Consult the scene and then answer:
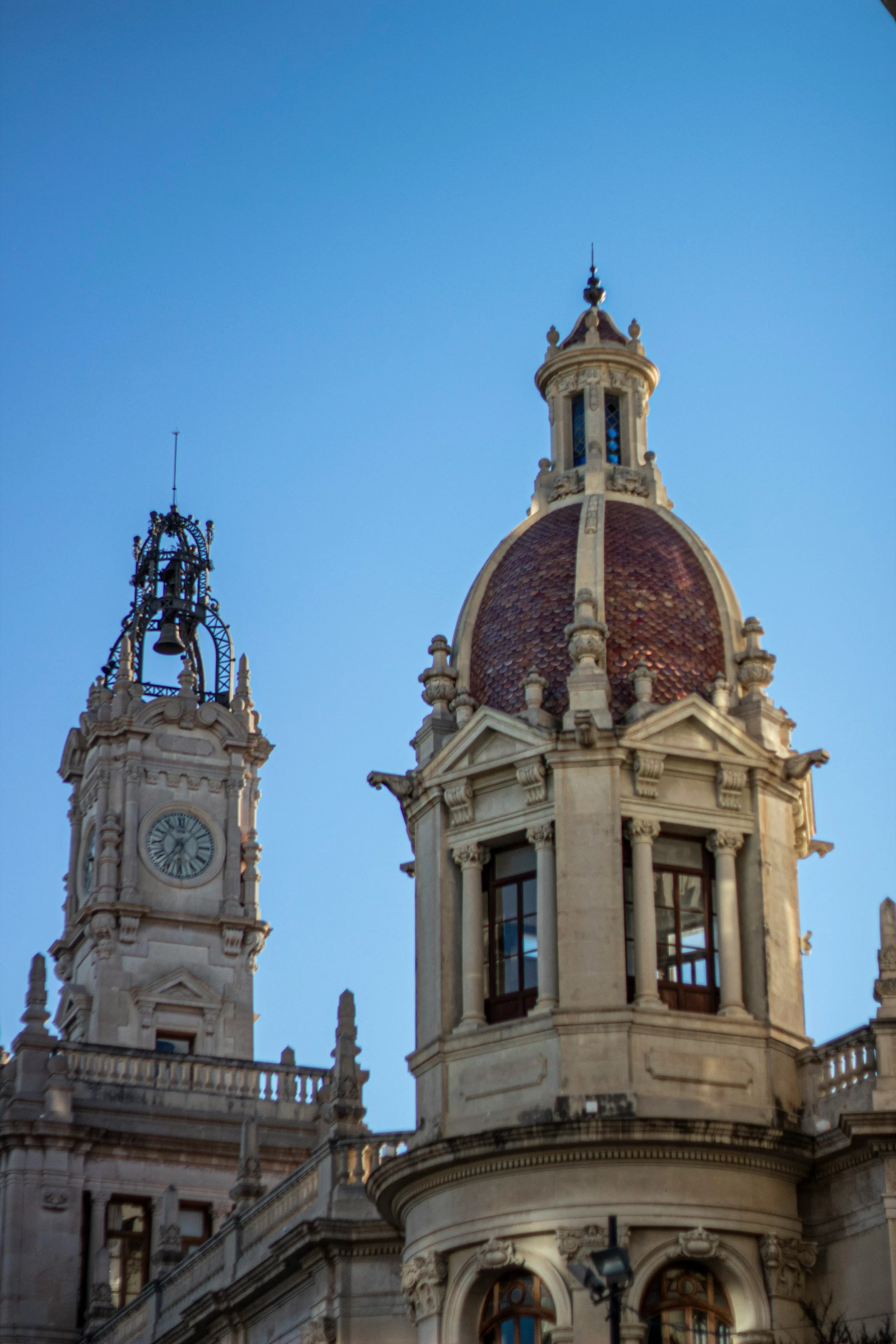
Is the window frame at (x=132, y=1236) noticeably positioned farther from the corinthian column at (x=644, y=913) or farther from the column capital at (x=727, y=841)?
the column capital at (x=727, y=841)

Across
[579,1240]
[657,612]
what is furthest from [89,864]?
[579,1240]

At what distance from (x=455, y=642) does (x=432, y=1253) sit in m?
9.97

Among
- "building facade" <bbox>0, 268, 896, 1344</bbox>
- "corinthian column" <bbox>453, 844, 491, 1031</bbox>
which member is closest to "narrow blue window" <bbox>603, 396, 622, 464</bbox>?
"building facade" <bbox>0, 268, 896, 1344</bbox>

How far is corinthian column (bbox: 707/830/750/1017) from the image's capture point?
127 ft

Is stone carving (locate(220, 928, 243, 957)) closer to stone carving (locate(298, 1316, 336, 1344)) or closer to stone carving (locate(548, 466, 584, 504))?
stone carving (locate(298, 1316, 336, 1344))

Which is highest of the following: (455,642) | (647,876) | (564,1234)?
(455,642)

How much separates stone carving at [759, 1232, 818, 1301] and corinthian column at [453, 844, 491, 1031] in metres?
5.42

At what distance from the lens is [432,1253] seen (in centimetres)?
3838

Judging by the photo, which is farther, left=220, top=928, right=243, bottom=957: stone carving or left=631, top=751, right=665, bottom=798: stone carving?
left=220, top=928, right=243, bottom=957: stone carving

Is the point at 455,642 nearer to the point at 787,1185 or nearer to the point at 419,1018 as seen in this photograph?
the point at 419,1018

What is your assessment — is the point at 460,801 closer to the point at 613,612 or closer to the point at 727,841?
the point at 613,612

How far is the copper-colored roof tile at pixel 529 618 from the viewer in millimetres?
41031

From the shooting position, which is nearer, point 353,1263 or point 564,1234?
point 564,1234

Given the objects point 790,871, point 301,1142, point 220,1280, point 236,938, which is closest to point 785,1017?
point 790,871
